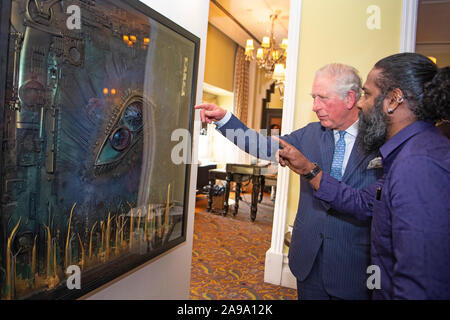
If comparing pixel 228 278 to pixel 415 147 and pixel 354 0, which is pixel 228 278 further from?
pixel 354 0

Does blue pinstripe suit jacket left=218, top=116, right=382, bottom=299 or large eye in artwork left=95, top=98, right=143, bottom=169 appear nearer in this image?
large eye in artwork left=95, top=98, right=143, bottom=169

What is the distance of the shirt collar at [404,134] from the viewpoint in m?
1.10

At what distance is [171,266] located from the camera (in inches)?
72.4

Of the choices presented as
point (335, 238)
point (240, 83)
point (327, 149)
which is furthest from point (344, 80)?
point (240, 83)

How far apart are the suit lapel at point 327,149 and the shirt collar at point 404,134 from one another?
52 centimetres

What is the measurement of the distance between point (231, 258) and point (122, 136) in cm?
301

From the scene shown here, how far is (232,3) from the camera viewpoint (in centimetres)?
597

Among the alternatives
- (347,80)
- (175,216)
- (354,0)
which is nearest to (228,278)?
(175,216)

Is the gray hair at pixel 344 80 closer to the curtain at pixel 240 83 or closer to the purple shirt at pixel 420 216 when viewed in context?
the purple shirt at pixel 420 216

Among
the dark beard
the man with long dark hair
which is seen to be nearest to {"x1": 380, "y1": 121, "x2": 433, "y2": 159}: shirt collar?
the man with long dark hair

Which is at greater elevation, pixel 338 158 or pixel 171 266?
pixel 338 158

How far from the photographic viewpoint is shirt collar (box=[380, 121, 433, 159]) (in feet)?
3.60

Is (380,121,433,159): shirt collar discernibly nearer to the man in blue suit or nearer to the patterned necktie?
the man in blue suit

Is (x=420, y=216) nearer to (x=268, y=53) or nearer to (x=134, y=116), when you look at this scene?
(x=134, y=116)
